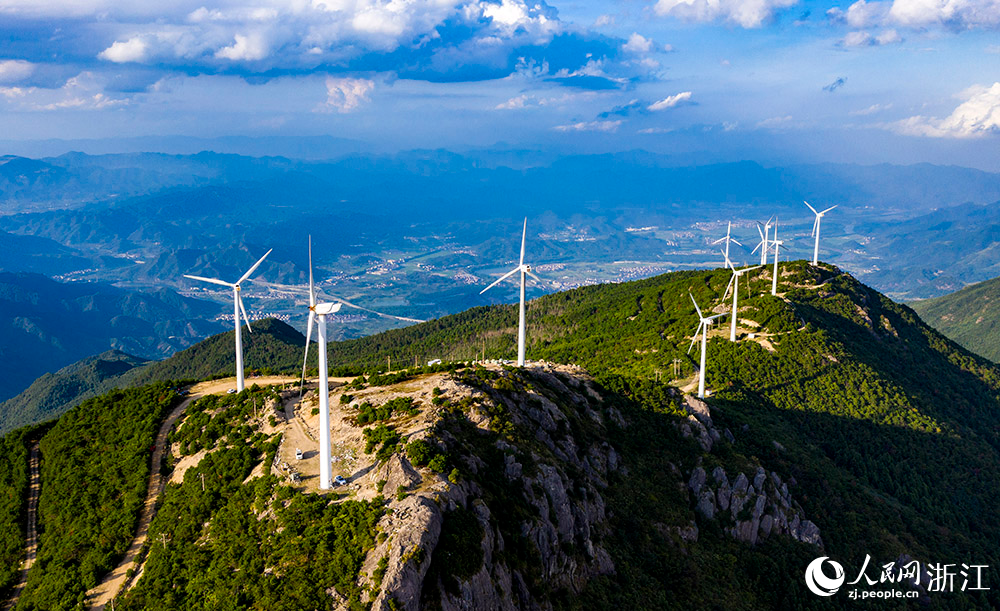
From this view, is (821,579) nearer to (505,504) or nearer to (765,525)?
(765,525)

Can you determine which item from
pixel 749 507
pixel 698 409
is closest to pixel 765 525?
pixel 749 507

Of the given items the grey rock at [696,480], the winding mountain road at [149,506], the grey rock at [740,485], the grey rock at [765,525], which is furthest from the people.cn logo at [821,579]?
the winding mountain road at [149,506]

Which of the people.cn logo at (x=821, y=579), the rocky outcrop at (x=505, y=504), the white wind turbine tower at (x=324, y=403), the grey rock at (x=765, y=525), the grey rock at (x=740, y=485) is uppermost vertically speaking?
the white wind turbine tower at (x=324, y=403)

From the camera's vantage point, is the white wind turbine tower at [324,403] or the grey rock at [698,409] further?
the grey rock at [698,409]

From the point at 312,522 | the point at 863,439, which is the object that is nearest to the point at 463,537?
the point at 312,522

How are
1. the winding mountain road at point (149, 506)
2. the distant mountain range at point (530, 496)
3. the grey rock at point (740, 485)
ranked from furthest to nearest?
1. the grey rock at point (740, 485)
2. the winding mountain road at point (149, 506)
3. the distant mountain range at point (530, 496)

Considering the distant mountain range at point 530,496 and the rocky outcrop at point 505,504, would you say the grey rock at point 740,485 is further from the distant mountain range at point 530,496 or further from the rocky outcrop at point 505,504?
the rocky outcrop at point 505,504
